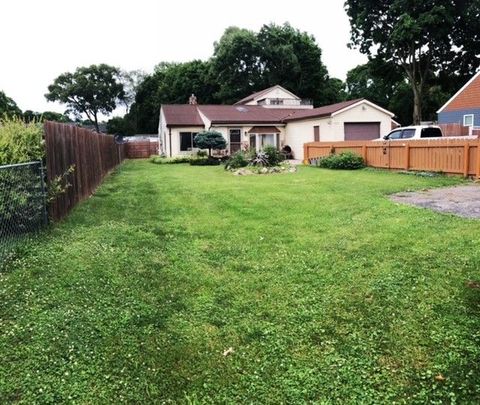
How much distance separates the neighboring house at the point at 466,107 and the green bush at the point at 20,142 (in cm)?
2643

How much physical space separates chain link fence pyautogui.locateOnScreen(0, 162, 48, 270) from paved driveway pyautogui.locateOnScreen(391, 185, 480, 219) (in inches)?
281

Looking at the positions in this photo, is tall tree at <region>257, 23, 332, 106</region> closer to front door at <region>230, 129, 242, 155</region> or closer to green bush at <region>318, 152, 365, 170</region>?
front door at <region>230, 129, 242, 155</region>

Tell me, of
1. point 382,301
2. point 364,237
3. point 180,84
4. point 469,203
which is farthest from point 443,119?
point 180,84

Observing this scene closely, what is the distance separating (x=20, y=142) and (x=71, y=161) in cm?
279

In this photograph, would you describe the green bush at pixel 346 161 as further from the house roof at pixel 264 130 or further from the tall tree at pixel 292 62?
the tall tree at pixel 292 62

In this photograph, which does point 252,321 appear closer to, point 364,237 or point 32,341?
point 32,341

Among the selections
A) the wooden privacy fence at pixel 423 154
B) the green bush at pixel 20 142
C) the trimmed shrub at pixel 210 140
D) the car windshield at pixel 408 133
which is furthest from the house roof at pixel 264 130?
the green bush at pixel 20 142

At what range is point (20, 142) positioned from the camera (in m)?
7.15

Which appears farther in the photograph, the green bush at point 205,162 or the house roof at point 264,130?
the house roof at point 264,130

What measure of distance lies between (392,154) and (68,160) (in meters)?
12.2

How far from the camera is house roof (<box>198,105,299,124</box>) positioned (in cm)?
3034

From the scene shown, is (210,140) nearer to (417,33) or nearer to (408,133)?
(408,133)

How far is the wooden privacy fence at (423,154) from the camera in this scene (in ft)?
45.2

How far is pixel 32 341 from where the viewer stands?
3.74 metres
